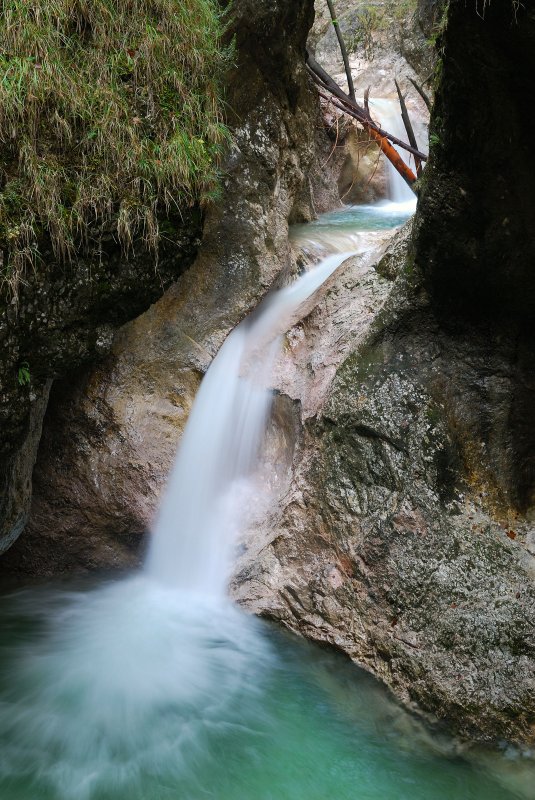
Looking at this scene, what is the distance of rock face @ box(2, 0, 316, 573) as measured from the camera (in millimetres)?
5055

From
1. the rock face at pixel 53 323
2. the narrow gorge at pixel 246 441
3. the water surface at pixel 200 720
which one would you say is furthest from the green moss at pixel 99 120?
the water surface at pixel 200 720

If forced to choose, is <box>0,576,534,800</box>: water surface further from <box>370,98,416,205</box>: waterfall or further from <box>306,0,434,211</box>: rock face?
<box>370,98,416,205</box>: waterfall

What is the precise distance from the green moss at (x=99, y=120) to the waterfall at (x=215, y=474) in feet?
4.60

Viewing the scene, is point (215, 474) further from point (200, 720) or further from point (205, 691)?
point (200, 720)

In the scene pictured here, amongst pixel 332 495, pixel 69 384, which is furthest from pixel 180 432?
pixel 332 495

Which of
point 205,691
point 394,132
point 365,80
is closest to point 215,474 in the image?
point 205,691

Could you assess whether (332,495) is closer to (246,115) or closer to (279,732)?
(279,732)

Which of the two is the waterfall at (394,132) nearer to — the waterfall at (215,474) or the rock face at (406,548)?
the waterfall at (215,474)

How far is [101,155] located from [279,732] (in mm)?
3794

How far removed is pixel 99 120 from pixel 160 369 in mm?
1973


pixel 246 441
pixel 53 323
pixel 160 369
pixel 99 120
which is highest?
pixel 99 120

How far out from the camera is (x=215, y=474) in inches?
199

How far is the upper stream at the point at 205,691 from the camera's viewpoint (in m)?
3.16

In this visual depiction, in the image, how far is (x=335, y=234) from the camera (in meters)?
7.20
